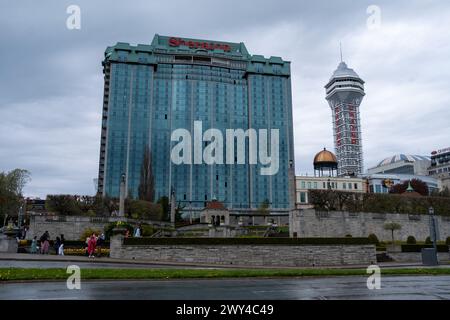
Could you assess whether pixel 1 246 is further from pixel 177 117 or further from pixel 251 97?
pixel 251 97

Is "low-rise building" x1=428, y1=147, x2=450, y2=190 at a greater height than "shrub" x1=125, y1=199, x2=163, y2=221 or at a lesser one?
greater

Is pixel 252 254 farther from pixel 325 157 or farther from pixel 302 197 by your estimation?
pixel 325 157

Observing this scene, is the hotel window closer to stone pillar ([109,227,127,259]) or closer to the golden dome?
the golden dome

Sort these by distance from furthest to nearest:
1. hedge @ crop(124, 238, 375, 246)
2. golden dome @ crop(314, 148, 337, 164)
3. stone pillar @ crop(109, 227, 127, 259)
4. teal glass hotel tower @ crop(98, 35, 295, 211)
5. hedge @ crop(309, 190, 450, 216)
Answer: teal glass hotel tower @ crop(98, 35, 295, 211) < golden dome @ crop(314, 148, 337, 164) < hedge @ crop(309, 190, 450, 216) < hedge @ crop(124, 238, 375, 246) < stone pillar @ crop(109, 227, 127, 259)

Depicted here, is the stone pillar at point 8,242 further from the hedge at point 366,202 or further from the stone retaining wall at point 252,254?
the hedge at point 366,202

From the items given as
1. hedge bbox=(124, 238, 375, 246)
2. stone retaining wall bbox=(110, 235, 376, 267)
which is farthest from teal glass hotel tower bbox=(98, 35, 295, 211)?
stone retaining wall bbox=(110, 235, 376, 267)

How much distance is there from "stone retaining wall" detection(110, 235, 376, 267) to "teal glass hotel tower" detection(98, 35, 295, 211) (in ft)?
297

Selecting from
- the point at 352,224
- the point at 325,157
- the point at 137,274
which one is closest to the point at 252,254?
the point at 137,274

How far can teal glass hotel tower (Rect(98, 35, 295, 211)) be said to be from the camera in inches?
5074

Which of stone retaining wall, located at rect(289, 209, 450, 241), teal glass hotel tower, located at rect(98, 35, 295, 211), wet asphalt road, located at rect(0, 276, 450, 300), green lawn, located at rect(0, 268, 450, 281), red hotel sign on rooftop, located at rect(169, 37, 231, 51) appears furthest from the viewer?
red hotel sign on rooftop, located at rect(169, 37, 231, 51)

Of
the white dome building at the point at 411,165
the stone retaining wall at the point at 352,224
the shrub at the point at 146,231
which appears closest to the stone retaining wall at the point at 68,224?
the shrub at the point at 146,231

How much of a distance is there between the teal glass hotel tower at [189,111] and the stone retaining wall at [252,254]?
9053cm

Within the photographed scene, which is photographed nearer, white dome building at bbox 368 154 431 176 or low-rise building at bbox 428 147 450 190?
low-rise building at bbox 428 147 450 190

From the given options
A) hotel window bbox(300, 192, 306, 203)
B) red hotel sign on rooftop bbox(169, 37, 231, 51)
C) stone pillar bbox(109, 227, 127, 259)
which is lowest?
stone pillar bbox(109, 227, 127, 259)
